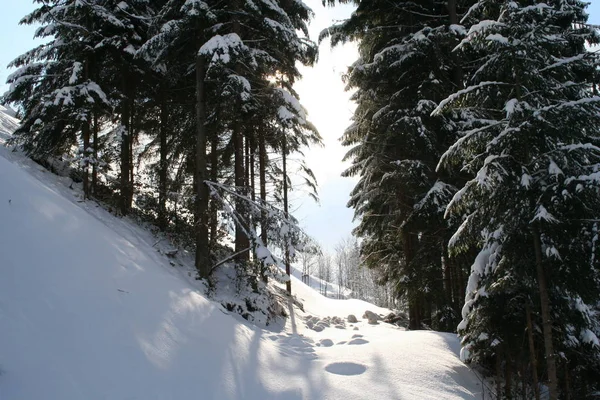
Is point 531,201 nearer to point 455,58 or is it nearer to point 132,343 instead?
point 132,343

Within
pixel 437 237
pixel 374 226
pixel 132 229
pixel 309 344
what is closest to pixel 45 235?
pixel 132 229

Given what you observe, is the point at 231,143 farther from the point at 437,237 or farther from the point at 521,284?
the point at 521,284

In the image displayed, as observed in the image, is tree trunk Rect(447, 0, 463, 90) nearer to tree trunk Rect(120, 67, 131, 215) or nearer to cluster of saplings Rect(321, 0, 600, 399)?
cluster of saplings Rect(321, 0, 600, 399)

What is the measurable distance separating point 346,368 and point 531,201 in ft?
12.6

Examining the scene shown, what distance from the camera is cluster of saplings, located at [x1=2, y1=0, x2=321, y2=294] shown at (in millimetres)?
9289

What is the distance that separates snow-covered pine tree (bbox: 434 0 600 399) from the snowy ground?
1.45 m

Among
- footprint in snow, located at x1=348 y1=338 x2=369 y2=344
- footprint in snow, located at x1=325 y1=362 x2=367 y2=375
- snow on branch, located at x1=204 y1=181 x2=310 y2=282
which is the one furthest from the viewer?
snow on branch, located at x1=204 y1=181 x2=310 y2=282

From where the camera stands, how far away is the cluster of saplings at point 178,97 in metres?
9.29

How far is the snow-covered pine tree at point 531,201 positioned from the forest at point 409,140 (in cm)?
3

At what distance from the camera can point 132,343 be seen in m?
4.31

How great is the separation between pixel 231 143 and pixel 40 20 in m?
7.55

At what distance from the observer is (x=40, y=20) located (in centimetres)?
1163

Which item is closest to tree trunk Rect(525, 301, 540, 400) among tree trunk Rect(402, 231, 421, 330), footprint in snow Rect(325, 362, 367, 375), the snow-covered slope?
footprint in snow Rect(325, 362, 367, 375)

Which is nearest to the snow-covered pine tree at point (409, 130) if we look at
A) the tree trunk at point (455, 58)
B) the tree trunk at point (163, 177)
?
the tree trunk at point (455, 58)
